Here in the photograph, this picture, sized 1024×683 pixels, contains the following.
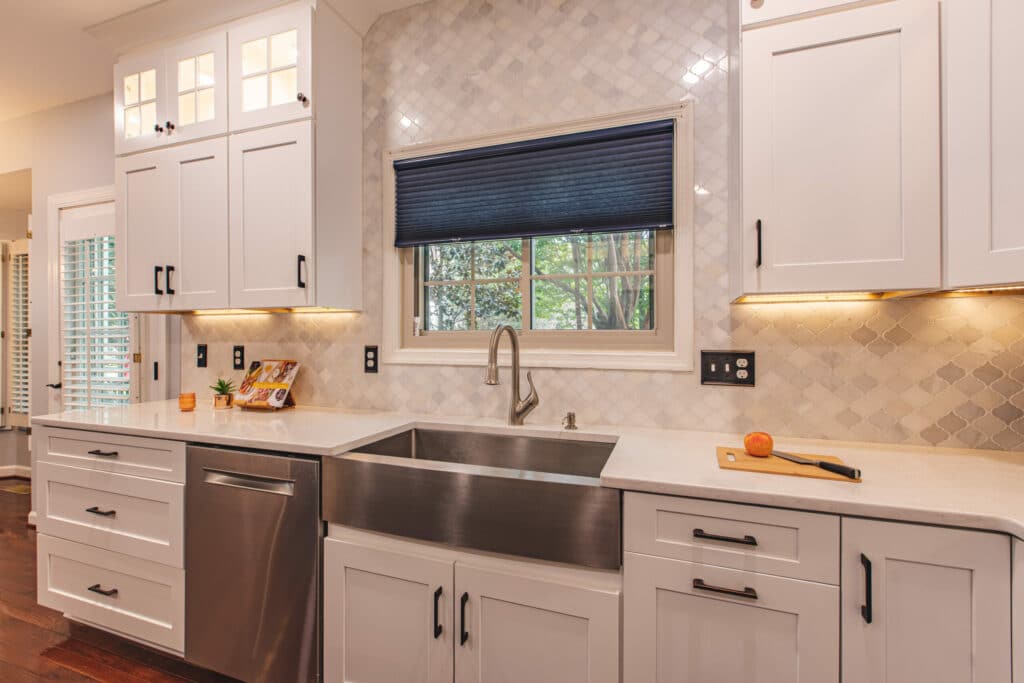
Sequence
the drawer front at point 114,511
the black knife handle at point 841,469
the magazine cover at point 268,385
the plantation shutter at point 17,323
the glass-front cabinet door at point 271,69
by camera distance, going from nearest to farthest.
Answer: the black knife handle at point 841,469 → the drawer front at point 114,511 → the glass-front cabinet door at point 271,69 → the magazine cover at point 268,385 → the plantation shutter at point 17,323

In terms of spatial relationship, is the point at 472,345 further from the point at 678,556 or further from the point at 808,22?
the point at 808,22

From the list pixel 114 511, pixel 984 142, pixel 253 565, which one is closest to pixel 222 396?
pixel 114 511

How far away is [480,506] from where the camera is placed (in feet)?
4.26

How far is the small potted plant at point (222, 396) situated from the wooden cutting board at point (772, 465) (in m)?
2.23

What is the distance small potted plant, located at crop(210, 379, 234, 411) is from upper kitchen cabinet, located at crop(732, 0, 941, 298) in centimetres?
234

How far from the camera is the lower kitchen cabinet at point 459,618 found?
1.21 meters

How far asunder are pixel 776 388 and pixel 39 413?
15.1ft

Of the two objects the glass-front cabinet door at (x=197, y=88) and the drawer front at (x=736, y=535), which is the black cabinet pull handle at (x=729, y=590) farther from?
the glass-front cabinet door at (x=197, y=88)

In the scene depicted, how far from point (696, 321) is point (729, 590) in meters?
0.95

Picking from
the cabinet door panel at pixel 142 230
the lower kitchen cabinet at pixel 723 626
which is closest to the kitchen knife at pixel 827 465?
the lower kitchen cabinet at pixel 723 626

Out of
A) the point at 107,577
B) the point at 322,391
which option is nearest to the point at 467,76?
the point at 322,391

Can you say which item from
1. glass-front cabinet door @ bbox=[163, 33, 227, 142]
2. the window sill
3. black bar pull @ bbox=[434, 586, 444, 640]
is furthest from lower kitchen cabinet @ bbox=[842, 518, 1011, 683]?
glass-front cabinet door @ bbox=[163, 33, 227, 142]

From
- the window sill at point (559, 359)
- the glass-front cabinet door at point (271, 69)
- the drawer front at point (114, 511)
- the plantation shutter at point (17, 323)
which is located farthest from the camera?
the plantation shutter at point (17, 323)

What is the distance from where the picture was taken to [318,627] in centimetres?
A: 149
